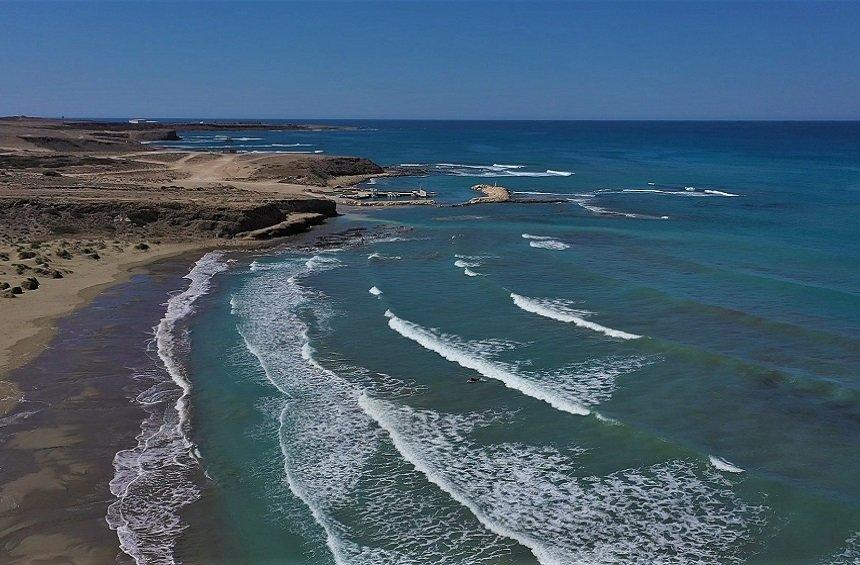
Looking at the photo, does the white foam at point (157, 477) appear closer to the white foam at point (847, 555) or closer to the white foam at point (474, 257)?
the white foam at point (847, 555)

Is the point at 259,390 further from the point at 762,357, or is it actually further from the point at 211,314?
the point at 762,357

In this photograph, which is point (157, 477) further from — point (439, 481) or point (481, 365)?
point (481, 365)

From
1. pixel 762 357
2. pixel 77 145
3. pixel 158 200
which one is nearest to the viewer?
pixel 762 357

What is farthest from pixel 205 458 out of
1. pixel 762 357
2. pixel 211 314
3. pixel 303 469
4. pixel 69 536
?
pixel 762 357

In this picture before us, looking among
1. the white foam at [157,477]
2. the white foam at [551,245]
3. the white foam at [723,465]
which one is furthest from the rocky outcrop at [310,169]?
the white foam at [723,465]

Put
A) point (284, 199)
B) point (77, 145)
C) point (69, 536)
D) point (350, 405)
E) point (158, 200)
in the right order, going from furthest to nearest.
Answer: point (77, 145) < point (284, 199) < point (158, 200) < point (350, 405) < point (69, 536)

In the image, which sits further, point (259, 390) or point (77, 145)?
point (77, 145)

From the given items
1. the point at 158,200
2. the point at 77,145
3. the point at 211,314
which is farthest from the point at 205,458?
the point at 77,145
